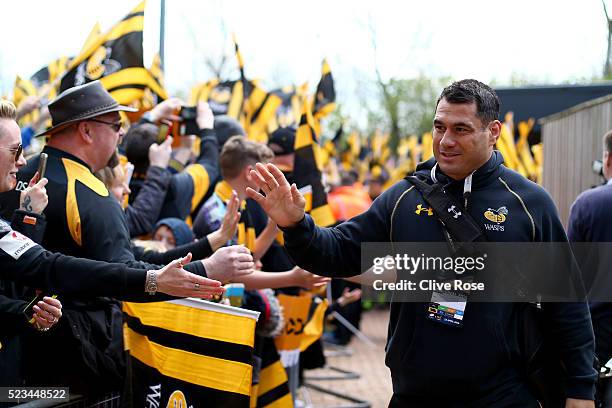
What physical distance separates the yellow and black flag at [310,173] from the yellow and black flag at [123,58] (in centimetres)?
146

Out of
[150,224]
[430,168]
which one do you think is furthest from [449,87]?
[150,224]

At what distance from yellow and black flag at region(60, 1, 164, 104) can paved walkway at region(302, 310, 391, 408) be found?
3575 millimetres

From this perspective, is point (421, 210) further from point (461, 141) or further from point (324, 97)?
point (324, 97)

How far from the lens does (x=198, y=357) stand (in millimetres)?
3814

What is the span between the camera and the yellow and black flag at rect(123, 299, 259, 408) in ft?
12.4

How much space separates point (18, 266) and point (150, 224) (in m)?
2.44

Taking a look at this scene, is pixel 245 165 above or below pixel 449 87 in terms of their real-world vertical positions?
below

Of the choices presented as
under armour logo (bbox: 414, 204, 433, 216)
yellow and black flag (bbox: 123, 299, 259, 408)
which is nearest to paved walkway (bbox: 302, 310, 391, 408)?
yellow and black flag (bbox: 123, 299, 259, 408)

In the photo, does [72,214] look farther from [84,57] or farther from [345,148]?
[345,148]

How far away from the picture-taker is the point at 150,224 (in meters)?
5.68

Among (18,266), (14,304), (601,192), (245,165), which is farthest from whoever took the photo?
(245,165)

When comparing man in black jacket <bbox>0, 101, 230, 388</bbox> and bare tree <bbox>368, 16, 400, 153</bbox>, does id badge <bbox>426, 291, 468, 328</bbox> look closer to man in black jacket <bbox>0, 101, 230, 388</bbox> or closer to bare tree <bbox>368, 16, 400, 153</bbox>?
man in black jacket <bbox>0, 101, 230, 388</bbox>

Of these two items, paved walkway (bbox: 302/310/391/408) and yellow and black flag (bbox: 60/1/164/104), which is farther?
paved walkway (bbox: 302/310/391/408)

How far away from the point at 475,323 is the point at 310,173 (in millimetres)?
3000
